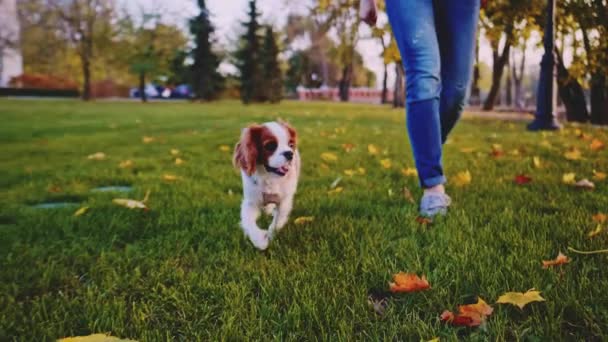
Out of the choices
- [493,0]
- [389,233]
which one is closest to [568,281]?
[389,233]

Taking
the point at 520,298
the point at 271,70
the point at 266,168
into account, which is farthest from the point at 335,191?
the point at 271,70

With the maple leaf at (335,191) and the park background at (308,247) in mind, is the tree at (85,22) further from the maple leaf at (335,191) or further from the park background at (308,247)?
the maple leaf at (335,191)

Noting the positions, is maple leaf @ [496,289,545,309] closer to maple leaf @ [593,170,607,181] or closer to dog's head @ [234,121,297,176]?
dog's head @ [234,121,297,176]

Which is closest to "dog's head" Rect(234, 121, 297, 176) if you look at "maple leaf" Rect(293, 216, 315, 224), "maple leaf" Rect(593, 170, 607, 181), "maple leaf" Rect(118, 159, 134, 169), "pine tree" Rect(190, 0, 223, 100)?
"maple leaf" Rect(293, 216, 315, 224)

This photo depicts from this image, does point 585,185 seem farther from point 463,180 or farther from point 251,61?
point 251,61

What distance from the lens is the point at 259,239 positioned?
2287 mm

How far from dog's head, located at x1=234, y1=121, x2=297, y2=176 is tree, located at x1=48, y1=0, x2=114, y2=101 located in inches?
1460

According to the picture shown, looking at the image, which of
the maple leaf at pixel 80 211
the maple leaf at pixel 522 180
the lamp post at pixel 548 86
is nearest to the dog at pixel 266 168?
the maple leaf at pixel 80 211

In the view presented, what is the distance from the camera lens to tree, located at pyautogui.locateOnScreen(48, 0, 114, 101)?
34375 mm

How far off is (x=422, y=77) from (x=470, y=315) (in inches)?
65.9

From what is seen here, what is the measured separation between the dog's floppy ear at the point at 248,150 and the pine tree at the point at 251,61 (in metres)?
31.4

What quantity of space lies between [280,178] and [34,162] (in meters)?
4.28

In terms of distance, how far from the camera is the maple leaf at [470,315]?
145cm

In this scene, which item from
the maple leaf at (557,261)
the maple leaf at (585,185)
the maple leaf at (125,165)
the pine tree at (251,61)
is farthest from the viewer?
the pine tree at (251,61)
